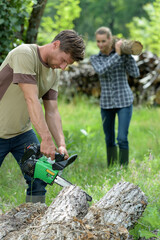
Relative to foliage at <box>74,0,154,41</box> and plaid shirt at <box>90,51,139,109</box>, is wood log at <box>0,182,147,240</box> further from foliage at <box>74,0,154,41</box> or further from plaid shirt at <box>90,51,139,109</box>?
foliage at <box>74,0,154,41</box>

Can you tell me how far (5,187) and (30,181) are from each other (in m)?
0.96

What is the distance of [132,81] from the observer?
923 cm

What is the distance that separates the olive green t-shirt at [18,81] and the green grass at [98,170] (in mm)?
884

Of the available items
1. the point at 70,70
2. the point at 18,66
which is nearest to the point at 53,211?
the point at 18,66

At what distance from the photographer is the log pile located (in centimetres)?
894

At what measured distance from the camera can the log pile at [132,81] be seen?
894 centimetres

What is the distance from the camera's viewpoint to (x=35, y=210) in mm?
2613

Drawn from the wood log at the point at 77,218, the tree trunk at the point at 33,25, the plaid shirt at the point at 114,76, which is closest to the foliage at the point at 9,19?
the tree trunk at the point at 33,25

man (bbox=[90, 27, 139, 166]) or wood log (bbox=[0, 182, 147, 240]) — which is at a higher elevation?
man (bbox=[90, 27, 139, 166])

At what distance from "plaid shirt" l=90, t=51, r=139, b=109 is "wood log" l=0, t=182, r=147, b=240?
1957 millimetres

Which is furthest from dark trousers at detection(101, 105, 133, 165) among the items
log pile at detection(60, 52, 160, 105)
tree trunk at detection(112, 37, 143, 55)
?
log pile at detection(60, 52, 160, 105)

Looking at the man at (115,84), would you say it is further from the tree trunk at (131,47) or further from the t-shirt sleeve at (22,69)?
the t-shirt sleeve at (22,69)

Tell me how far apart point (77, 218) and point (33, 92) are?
1005 millimetres

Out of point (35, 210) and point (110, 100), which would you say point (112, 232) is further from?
point (110, 100)
